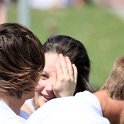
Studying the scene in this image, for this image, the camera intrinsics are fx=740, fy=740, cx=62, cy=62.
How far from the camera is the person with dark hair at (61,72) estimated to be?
13.6 ft

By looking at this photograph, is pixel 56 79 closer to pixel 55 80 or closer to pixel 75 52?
pixel 55 80

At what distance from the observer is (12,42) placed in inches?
143

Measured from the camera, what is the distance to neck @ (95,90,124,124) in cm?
382

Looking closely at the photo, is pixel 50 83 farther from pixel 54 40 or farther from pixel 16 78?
pixel 16 78

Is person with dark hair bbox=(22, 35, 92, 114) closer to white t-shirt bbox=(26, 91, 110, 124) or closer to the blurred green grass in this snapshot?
white t-shirt bbox=(26, 91, 110, 124)

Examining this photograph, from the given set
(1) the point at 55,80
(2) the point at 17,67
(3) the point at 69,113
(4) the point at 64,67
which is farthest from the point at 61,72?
(3) the point at 69,113

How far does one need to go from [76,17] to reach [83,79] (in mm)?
15758

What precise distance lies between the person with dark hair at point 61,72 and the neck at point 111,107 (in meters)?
0.33

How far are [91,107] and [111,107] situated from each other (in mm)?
232

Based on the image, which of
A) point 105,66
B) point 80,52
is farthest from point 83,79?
point 105,66

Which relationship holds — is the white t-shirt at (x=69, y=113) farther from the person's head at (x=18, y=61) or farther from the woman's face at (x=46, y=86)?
the woman's face at (x=46, y=86)

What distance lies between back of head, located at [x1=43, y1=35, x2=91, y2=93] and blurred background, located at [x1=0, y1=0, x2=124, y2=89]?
11365mm

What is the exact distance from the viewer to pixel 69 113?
352cm

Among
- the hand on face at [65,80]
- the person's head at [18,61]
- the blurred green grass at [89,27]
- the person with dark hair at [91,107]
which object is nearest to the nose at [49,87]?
the hand on face at [65,80]
